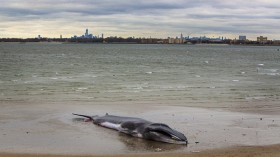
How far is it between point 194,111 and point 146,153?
8303 mm

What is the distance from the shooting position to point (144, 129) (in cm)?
1506

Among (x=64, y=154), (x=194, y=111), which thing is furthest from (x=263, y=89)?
(x=64, y=154)

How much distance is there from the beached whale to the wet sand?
0.26m

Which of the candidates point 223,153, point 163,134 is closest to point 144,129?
point 163,134

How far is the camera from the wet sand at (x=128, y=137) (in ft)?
43.3

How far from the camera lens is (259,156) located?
41.0 ft

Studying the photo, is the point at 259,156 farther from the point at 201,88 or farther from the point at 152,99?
the point at 201,88

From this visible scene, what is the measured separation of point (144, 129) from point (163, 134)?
0.77m

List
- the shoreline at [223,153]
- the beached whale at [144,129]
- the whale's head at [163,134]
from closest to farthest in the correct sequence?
the shoreline at [223,153]
the whale's head at [163,134]
the beached whale at [144,129]

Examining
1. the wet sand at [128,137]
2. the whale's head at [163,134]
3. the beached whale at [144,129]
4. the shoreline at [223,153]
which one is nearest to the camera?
the shoreline at [223,153]

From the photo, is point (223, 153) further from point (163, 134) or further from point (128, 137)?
point (128, 137)

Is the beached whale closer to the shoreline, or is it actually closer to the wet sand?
the wet sand

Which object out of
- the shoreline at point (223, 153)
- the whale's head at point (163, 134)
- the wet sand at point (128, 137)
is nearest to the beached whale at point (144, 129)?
the whale's head at point (163, 134)

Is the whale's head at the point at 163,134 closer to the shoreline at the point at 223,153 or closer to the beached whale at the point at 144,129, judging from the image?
the beached whale at the point at 144,129
